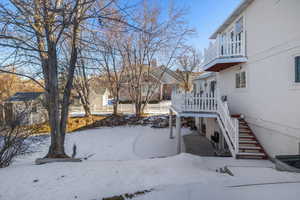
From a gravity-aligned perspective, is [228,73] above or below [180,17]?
below

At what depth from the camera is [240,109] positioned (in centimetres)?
755

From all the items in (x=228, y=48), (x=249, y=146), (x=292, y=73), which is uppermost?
(x=228, y=48)

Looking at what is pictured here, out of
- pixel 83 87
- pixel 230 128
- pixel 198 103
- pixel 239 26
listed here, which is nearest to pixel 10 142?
pixel 198 103

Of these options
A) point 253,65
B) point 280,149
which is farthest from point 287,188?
point 253,65

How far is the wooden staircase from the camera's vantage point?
5477 mm

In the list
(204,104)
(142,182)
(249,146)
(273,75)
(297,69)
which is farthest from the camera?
(204,104)

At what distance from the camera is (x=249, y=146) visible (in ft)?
19.5

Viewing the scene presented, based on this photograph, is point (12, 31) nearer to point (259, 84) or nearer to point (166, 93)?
point (259, 84)

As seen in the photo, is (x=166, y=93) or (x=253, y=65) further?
(x=166, y=93)

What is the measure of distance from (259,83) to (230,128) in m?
2.09

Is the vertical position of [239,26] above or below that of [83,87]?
above

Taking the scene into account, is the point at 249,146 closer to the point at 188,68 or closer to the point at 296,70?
the point at 296,70

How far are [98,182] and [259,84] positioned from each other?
21.1 ft

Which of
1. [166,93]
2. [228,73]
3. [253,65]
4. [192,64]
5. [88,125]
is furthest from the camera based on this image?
[192,64]
